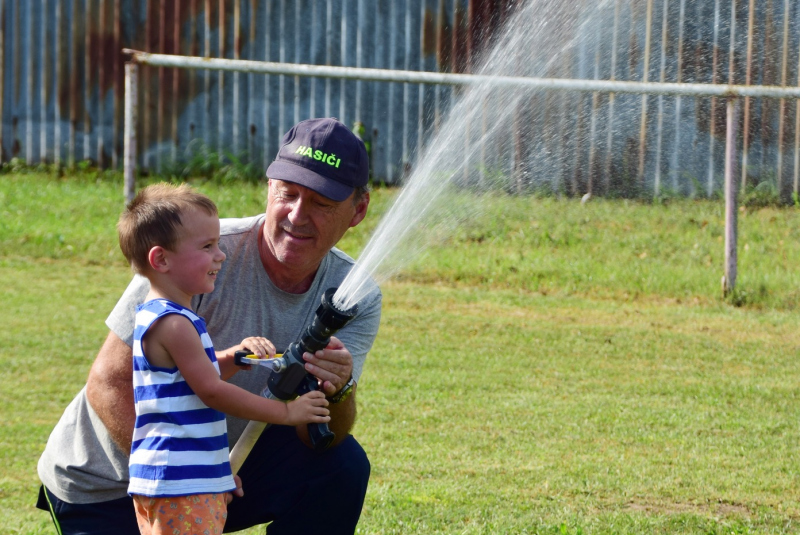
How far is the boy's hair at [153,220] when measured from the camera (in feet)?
9.95

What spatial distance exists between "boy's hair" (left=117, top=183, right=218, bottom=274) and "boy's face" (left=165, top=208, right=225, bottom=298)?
0.02m

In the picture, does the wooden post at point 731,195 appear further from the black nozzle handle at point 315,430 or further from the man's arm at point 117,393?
the man's arm at point 117,393

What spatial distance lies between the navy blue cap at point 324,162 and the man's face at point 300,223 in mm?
34

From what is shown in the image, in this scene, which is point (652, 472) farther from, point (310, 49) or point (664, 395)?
point (310, 49)

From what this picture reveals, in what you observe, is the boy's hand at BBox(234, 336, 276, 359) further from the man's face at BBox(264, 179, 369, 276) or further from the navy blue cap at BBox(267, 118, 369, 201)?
the navy blue cap at BBox(267, 118, 369, 201)

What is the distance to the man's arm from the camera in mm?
3143

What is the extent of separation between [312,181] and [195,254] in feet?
1.50

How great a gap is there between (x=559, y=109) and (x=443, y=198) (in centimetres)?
159

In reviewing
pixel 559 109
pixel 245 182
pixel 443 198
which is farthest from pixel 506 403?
pixel 245 182

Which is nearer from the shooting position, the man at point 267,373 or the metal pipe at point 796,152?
the man at point 267,373

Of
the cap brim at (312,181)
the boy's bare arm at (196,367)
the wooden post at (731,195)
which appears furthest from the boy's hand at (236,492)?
the wooden post at (731,195)

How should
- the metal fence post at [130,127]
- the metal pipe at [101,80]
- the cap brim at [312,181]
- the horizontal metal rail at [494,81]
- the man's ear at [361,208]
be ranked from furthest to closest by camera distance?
1. the metal pipe at [101,80]
2. the metal fence post at [130,127]
3. the horizontal metal rail at [494,81]
4. the man's ear at [361,208]
5. the cap brim at [312,181]

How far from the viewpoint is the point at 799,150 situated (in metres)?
10.0

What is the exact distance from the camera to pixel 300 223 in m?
3.32
